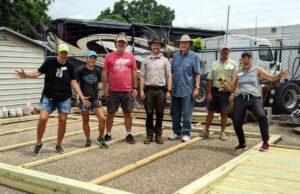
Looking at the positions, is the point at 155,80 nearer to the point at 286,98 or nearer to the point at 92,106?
the point at 92,106

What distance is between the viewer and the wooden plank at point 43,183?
4.02 m

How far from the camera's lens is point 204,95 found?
→ 12.6m

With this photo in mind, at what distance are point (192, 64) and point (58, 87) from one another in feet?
7.98

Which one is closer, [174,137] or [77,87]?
[77,87]

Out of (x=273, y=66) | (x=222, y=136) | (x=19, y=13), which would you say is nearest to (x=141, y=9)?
(x=19, y=13)

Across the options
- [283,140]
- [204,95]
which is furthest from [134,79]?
[204,95]

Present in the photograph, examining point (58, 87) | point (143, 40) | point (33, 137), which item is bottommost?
point (33, 137)

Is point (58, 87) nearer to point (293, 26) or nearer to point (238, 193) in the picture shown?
point (238, 193)

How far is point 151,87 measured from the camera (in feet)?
22.6

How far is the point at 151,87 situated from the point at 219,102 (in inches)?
51.6

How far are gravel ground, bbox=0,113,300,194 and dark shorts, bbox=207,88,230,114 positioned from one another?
2.06 feet

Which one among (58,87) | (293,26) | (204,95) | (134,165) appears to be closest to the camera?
(134,165)

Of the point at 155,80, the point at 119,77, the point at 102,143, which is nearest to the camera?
the point at 102,143

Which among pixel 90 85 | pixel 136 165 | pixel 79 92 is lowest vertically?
pixel 136 165
